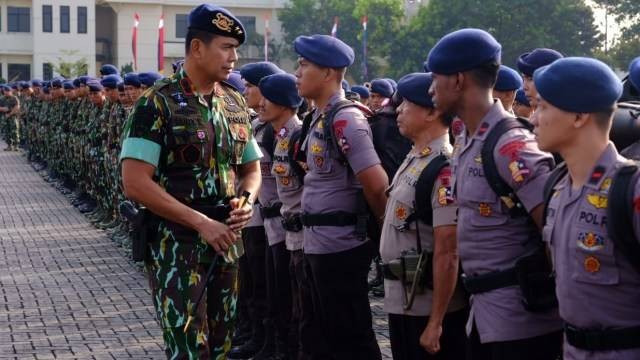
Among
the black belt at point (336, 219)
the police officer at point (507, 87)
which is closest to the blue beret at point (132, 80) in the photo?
the police officer at point (507, 87)

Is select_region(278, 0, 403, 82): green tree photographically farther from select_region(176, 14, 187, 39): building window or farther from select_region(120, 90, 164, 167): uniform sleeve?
select_region(120, 90, 164, 167): uniform sleeve

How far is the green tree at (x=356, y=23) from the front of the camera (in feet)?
232

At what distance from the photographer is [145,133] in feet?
14.8

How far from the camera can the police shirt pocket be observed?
129 inches

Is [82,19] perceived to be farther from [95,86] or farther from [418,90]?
[418,90]

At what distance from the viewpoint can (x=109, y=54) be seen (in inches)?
3194

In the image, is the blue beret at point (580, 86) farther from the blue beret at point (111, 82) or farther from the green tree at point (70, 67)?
the green tree at point (70, 67)

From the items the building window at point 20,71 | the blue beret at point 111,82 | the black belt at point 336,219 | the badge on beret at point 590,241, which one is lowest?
the building window at point 20,71

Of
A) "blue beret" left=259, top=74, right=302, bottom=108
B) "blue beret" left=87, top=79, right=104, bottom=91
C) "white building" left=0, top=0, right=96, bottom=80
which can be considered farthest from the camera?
"white building" left=0, top=0, right=96, bottom=80

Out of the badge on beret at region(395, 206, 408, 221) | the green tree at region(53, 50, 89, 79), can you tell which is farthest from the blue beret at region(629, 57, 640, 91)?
the green tree at region(53, 50, 89, 79)

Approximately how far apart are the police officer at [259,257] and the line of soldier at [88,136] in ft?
14.2

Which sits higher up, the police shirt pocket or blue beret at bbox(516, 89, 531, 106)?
blue beret at bbox(516, 89, 531, 106)

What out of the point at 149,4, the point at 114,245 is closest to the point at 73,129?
the point at 114,245

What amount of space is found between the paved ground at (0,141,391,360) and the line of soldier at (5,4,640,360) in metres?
1.85
